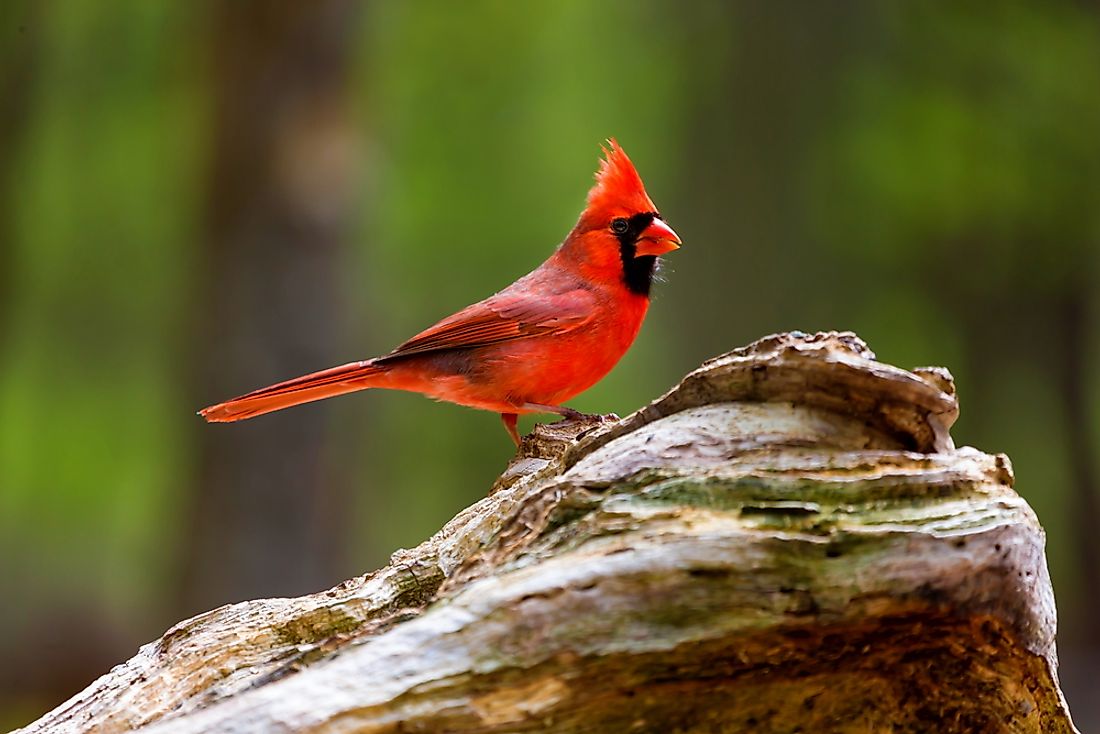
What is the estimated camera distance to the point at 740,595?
209 cm

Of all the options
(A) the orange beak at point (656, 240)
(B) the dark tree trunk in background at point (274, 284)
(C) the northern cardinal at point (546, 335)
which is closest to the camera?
(C) the northern cardinal at point (546, 335)

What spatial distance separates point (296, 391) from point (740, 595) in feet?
6.26

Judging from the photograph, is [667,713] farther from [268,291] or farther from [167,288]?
[167,288]

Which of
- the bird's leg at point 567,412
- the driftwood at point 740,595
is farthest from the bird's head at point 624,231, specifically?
the driftwood at point 740,595

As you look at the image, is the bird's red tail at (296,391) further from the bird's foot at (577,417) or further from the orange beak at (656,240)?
the orange beak at (656,240)

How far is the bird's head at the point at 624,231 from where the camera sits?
3928 millimetres

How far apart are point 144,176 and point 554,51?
10.8 feet

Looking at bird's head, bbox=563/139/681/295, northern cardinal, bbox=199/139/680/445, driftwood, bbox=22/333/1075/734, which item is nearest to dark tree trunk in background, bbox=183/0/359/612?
northern cardinal, bbox=199/139/680/445

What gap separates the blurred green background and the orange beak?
8.10 feet

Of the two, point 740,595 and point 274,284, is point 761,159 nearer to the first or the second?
point 274,284

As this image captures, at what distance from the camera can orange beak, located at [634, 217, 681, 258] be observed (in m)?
3.89

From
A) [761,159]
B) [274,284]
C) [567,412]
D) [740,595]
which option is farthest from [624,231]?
[761,159]

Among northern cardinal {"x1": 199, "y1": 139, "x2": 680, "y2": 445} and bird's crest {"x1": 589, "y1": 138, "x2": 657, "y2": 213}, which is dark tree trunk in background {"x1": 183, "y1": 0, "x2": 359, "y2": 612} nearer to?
northern cardinal {"x1": 199, "y1": 139, "x2": 680, "y2": 445}

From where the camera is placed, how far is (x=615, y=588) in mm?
2080
